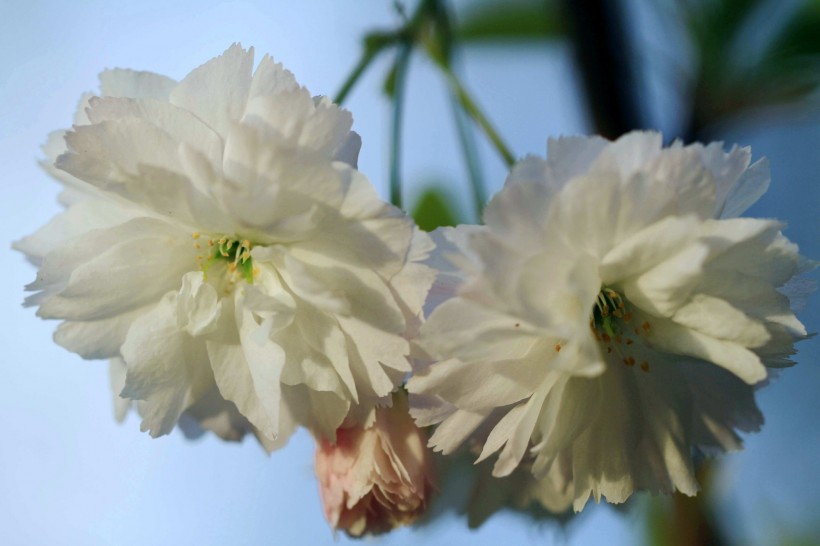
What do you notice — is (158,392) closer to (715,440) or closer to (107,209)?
(107,209)

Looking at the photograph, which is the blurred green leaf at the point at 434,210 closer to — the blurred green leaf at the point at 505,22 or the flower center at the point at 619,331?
the blurred green leaf at the point at 505,22

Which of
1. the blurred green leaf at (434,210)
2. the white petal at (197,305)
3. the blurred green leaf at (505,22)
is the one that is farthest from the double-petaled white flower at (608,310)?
the blurred green leaf at (505,22)

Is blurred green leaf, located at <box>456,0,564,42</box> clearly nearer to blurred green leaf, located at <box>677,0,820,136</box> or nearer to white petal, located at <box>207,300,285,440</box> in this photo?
blurred green leaf, located at <box>677,0,820,136</box>

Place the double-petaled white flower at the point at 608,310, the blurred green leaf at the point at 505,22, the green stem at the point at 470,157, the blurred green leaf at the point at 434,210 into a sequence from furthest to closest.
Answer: the blurred green leaf at the point at 505,22 → the blurred green leaf at the point at 434,210 → the green stem at the point at 470,157 → the double-petaled white flower at the point at 608,310

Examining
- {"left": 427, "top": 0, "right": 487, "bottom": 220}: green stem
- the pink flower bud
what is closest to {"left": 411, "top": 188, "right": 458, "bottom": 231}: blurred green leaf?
{"left": 427, "top": 0, "right": 487, "bottom": 220}: green stem

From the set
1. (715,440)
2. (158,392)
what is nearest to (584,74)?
(715,440)

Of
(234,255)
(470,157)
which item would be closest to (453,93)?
(470,157)
